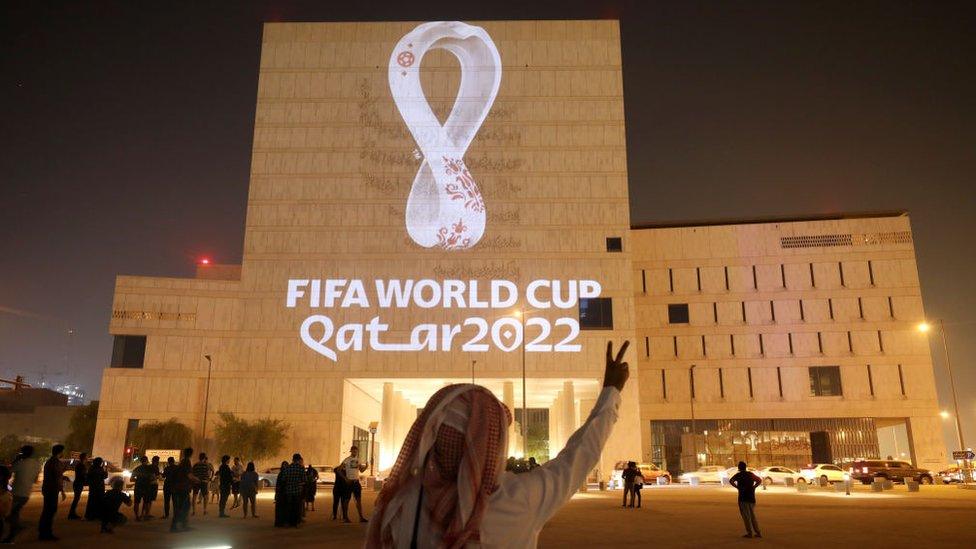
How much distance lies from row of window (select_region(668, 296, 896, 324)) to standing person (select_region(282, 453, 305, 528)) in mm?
51434

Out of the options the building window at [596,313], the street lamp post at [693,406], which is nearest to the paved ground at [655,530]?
the building window at [596,313]

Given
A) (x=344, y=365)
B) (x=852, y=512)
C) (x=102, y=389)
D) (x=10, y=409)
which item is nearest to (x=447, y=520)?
(x=852, y=512)

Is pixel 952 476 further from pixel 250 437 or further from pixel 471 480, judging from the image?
pixel 471 480

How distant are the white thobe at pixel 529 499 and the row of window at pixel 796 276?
2542 inches

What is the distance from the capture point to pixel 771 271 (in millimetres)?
64812

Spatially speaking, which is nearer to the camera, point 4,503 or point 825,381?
point 4,503

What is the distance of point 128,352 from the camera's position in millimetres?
53844

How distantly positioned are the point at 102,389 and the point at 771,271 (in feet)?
184

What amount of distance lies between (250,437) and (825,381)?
154 ft

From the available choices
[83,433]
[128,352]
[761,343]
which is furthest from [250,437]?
[761,343]

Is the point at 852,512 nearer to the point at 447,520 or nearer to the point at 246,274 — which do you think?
the point at 447,520

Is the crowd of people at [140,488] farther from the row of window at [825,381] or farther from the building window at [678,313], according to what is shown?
the row of window at [825,381]

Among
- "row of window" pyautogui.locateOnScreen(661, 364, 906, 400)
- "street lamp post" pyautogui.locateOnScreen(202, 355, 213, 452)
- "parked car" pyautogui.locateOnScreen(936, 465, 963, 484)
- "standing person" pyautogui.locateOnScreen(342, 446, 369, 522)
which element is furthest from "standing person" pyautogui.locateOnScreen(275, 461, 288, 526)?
"row of window" pyautogui.locateOnScreen(661, 364, 906, 400)

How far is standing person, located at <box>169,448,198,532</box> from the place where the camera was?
1653 cm
